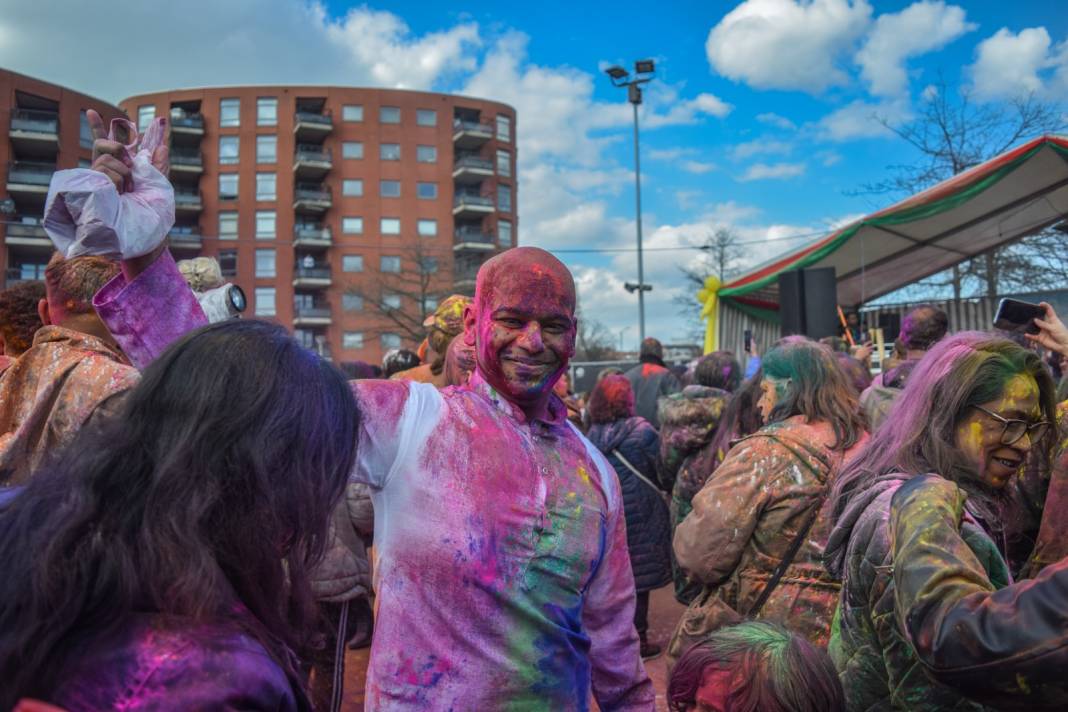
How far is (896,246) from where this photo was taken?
34.0 feet

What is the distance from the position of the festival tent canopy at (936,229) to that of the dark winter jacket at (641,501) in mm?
4664

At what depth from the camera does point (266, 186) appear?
2180 inches

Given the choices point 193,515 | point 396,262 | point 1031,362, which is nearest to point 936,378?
point 1031,362

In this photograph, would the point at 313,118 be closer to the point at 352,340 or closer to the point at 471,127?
the point at 471,127

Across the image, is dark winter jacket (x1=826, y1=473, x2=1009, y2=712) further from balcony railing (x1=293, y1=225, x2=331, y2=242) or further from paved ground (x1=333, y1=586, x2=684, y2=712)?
balcony railing (x1=293, y1=225, x2=331, y2=242)

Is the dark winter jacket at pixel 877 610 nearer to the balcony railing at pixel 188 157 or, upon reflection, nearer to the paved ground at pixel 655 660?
the paved ground at pixel 655 660

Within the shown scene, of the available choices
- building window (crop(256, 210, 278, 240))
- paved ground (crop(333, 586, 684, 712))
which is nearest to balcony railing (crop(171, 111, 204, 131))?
building window (crop(256, 210, 278, 240))

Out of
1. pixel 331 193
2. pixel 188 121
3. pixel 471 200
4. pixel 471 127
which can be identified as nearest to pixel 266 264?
pixel 331 193

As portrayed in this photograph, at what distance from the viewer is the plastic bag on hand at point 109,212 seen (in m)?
1.75

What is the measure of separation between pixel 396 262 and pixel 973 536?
55523mm

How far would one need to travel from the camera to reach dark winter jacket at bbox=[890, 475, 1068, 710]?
1.10 m

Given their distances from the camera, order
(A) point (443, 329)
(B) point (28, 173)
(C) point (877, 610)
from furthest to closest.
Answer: (B) point (28, 173), (A) point (443, 329), (C) point (877, 610)

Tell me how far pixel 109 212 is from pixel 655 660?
4.89m

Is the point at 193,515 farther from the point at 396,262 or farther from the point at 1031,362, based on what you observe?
the point at 396,262
